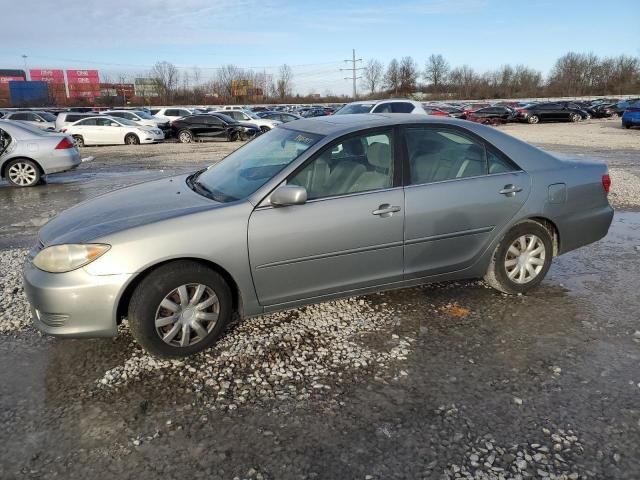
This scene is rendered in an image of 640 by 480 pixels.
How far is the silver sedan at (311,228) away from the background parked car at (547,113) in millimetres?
37136

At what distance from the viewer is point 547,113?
127ft

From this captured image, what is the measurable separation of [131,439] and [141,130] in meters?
22.5

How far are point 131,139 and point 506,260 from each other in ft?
71.5

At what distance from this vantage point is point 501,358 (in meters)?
3.43

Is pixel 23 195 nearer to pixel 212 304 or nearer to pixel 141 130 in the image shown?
pixel 212 304

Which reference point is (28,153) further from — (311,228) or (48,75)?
(48,75)

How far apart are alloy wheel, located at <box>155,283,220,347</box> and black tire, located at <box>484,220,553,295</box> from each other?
2.41 metres

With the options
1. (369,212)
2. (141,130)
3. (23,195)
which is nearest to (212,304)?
(369,212)

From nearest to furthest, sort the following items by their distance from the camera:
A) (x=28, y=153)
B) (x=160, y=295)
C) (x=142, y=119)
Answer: (x=160, y=295)
(x=28, y=153)
(x=142, y=119)

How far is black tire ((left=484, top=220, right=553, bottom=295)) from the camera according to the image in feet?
14.2

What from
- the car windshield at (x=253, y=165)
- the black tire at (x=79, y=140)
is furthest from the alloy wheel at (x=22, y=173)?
the black tire at (x=79, y=140)

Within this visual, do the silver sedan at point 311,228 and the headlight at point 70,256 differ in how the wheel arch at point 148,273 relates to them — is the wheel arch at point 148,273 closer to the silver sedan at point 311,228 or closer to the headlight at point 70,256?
the silver sedan at point 311,228

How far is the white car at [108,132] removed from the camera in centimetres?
2223

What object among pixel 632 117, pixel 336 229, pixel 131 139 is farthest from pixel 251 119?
pixel 336 229
